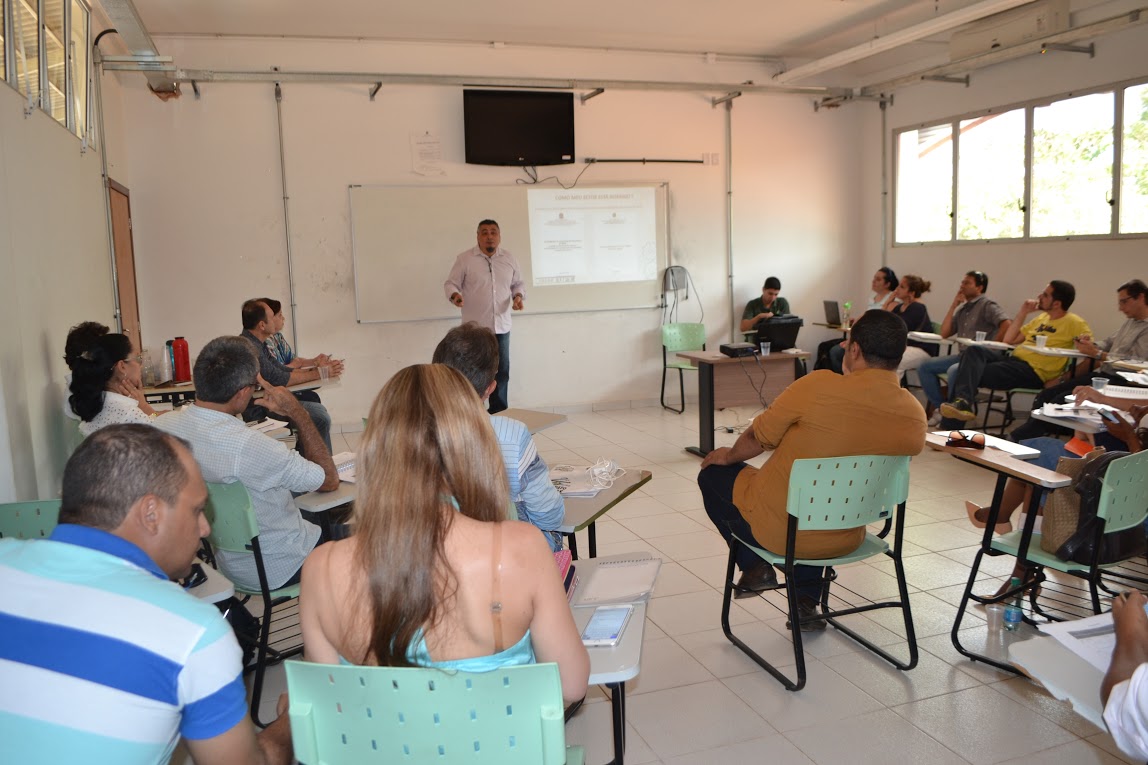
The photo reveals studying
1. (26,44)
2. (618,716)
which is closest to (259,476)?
(618,716)

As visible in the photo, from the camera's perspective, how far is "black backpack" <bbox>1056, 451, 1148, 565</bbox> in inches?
105

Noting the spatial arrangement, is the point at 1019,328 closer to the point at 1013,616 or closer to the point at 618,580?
the point at 1013,616

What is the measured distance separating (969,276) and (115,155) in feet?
22.4

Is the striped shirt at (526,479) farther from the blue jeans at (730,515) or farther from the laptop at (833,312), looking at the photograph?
the laptop at (833,312)

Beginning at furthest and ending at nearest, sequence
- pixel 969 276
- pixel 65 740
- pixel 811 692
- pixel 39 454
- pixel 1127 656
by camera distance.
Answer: pixel 969 276 → pixel 39 454 → pixel 811 692 → pixel 1127 656 → pixel 65 740

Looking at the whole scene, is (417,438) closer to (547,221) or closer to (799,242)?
(547,221)

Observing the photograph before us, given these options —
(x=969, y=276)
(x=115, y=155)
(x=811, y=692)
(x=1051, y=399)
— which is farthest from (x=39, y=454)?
(x=969, y=276)

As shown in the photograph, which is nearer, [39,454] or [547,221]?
[39,454]

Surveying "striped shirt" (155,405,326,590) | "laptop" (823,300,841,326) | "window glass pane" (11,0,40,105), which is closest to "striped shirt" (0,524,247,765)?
"striped shirt" (155,405,326,590)

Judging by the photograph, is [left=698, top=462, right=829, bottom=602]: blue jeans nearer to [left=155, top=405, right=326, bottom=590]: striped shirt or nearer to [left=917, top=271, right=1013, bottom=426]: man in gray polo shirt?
[left=155, top=405, right=326, bottom=590]: striped shirt

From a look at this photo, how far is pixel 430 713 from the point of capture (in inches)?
49.8

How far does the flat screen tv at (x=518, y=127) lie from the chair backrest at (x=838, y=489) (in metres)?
5.59

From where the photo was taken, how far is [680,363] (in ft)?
26.7

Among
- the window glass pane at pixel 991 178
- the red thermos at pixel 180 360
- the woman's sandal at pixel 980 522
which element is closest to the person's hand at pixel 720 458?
the woman's sandal at pixel 980 522
